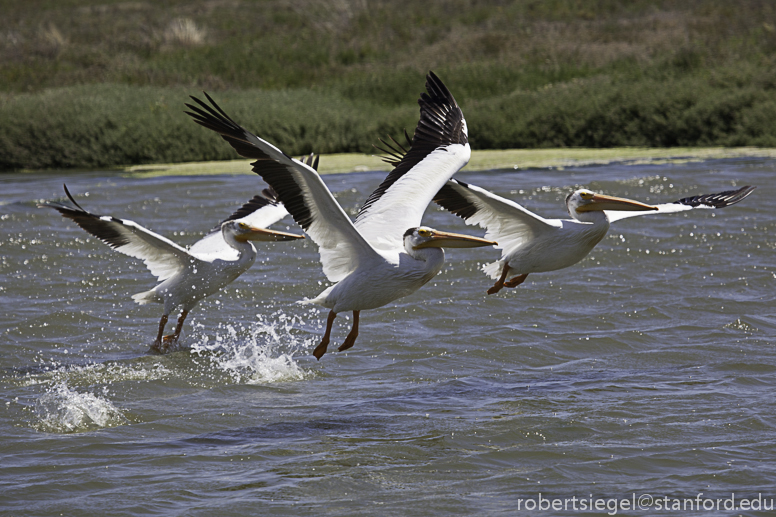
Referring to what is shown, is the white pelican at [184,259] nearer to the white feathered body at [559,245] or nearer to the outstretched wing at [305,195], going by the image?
the outstretched wing at [305,195]

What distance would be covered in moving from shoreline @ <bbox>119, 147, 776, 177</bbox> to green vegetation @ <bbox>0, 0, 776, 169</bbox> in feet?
2.01

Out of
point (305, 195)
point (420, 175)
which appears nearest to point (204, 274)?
point (420, 175)

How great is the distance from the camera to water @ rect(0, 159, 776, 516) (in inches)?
168

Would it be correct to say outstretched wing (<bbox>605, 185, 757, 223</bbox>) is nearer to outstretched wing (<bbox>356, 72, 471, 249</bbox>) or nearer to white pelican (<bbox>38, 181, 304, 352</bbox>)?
outstretched wing (<bbox>356, 72, 471, 249</bbox>)

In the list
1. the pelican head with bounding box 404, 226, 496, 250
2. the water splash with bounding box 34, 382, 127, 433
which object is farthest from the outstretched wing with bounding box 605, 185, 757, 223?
the water splash with bounding box 34, 382, 127, 433

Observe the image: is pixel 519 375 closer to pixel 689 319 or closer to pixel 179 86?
pixel 689 319

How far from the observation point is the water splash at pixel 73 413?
5.09 metres

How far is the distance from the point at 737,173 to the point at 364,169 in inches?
213

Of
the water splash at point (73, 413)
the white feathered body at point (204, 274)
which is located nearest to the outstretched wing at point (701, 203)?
the white feathered body at point (204, 274)

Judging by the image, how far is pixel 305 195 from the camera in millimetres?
4934

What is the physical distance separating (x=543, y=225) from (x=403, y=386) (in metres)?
1.45

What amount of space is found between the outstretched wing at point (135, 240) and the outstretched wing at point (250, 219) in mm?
272

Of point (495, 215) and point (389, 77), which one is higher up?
point (389, 77)

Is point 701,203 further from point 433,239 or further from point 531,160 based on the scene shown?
point 531,160
